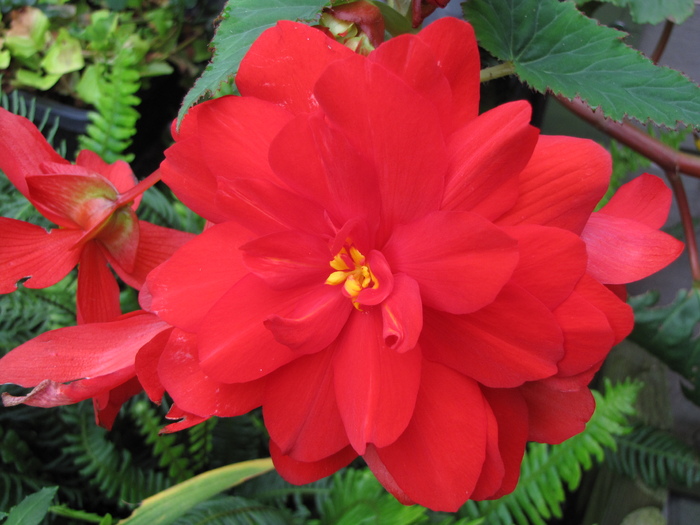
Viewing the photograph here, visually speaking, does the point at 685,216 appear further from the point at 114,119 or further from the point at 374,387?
the point at 114,119

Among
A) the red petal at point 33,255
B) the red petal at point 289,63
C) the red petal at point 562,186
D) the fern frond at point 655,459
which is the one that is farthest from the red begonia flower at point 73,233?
the fern frond at point 655,459

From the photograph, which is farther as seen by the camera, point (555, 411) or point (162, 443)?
point (162, 443)

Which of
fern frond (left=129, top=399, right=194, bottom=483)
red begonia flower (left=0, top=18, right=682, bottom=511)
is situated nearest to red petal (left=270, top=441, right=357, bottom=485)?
red begonia flower (left=0, top=18, right=682, bottom=511)

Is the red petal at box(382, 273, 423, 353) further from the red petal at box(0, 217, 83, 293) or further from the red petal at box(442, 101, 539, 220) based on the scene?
the red petal at box(0, 217, 83, 293)

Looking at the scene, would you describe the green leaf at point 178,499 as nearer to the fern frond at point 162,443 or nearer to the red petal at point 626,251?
the fern frond at point 162,443

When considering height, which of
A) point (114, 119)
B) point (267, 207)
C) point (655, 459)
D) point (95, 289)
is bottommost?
point (655, 459)

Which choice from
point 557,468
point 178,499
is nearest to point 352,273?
point 178,499

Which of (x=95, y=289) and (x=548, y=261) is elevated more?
(x=548, y=261)

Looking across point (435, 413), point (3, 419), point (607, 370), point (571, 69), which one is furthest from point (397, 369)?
point (607, 370)
